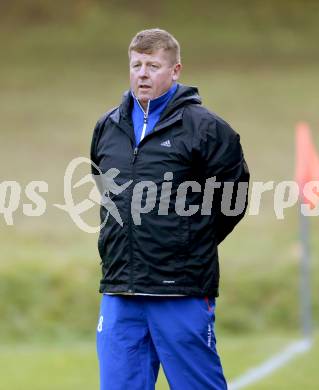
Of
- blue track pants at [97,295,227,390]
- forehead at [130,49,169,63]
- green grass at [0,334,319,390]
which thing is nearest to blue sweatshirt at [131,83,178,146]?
forehead at [130,49,169,63]

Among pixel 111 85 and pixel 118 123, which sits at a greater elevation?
pixel 111 85

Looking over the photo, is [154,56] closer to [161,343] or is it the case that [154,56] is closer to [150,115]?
[150,115]

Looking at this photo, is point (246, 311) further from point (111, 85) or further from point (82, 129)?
point (111, 85)

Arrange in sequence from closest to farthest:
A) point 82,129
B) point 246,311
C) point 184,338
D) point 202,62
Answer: point 184,338
point 246,311
point 82,129
point 202,62

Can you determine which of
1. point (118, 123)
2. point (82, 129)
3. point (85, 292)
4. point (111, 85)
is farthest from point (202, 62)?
point (118, 123)

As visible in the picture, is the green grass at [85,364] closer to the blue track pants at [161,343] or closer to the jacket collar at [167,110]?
the blue track pants at [161,343]

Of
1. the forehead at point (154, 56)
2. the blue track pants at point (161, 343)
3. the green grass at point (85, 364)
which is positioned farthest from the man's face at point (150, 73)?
the green grass at point (85, 364)

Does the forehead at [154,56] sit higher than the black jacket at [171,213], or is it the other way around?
the forehead at [154,56]

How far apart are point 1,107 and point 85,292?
5.64 metres

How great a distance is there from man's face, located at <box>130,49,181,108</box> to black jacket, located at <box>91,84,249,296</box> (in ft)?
0.26

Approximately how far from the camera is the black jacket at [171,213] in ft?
15.5

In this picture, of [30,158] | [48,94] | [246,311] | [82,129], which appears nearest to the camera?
[246,311]

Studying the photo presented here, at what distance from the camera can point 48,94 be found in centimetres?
1617

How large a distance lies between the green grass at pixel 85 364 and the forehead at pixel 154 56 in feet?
10.2
